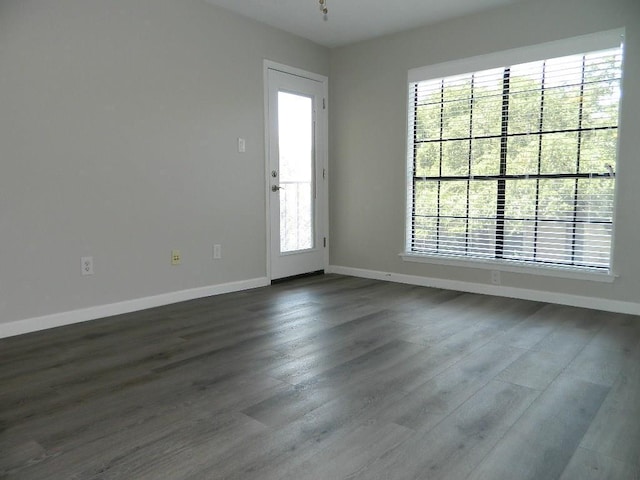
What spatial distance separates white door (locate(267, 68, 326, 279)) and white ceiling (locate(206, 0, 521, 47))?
49cm

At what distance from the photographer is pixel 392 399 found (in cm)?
212

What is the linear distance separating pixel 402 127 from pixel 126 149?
2.60 meters

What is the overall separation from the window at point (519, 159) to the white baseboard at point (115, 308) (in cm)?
188

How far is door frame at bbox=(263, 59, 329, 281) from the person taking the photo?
4559 millimetres

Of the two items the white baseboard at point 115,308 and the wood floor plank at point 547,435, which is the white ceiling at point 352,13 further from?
the wood floor plank at point 547,435

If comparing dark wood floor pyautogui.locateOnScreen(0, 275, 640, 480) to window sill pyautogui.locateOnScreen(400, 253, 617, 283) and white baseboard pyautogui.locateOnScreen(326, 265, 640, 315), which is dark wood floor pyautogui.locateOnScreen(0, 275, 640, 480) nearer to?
white baseboard pyautogui.locateOnScreen(326, 265, 640, 315)

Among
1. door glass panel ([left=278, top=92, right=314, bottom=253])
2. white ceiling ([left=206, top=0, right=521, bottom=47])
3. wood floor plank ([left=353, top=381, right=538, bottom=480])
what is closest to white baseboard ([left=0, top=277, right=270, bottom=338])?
door glass panel ([left=278, top=92, right=314, bottom=253])

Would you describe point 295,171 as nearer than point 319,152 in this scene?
Yes

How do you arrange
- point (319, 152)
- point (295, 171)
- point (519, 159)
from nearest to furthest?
1. point (519, 159)
2. point (295, 171)
3. point (319, 152)

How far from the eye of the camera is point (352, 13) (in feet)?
13.6

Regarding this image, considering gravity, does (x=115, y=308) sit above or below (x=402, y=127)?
below

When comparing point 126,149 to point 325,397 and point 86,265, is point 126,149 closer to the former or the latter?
point 86,265

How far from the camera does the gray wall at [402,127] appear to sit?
11.5 feet

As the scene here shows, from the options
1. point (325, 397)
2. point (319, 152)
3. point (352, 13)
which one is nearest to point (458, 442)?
point (325, 397)
